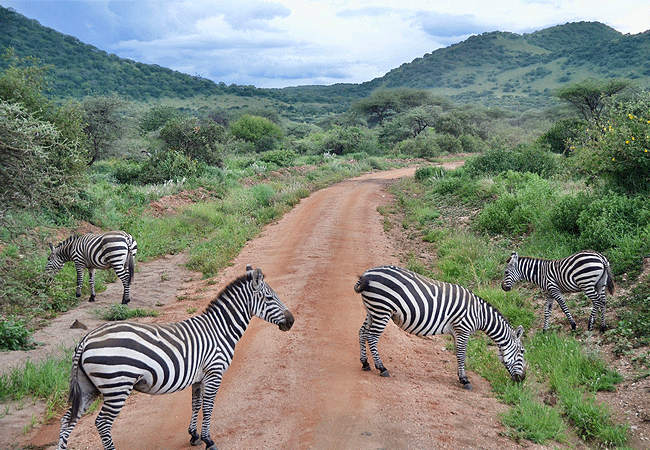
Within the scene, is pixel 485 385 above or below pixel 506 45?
below

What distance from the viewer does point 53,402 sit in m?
5.71

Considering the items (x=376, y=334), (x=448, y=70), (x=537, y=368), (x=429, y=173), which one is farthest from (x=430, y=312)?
(x=448, y=70)

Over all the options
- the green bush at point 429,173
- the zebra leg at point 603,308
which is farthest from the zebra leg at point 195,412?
the green bush at point 429,173

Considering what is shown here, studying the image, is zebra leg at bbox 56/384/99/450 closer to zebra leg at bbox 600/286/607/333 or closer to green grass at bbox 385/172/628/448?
green grass at bbox 385/172/628/448

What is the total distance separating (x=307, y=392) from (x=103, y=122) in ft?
91.9

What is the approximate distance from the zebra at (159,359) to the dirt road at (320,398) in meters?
0.74

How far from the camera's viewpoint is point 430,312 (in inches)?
254

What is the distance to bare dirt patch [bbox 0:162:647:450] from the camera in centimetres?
508

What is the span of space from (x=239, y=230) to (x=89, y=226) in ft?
14.5

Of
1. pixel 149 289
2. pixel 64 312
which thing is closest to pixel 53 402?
pixel 64 312

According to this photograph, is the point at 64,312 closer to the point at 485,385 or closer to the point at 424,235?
the point at 485,385

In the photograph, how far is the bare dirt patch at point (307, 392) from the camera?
508cm

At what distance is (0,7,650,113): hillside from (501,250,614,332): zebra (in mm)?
39229

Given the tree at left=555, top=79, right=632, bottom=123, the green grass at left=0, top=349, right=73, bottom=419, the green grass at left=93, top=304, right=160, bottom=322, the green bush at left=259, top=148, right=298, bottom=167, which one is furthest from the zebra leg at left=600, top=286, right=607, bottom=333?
the tree at left=555, top=79, right=632, bottom=123
